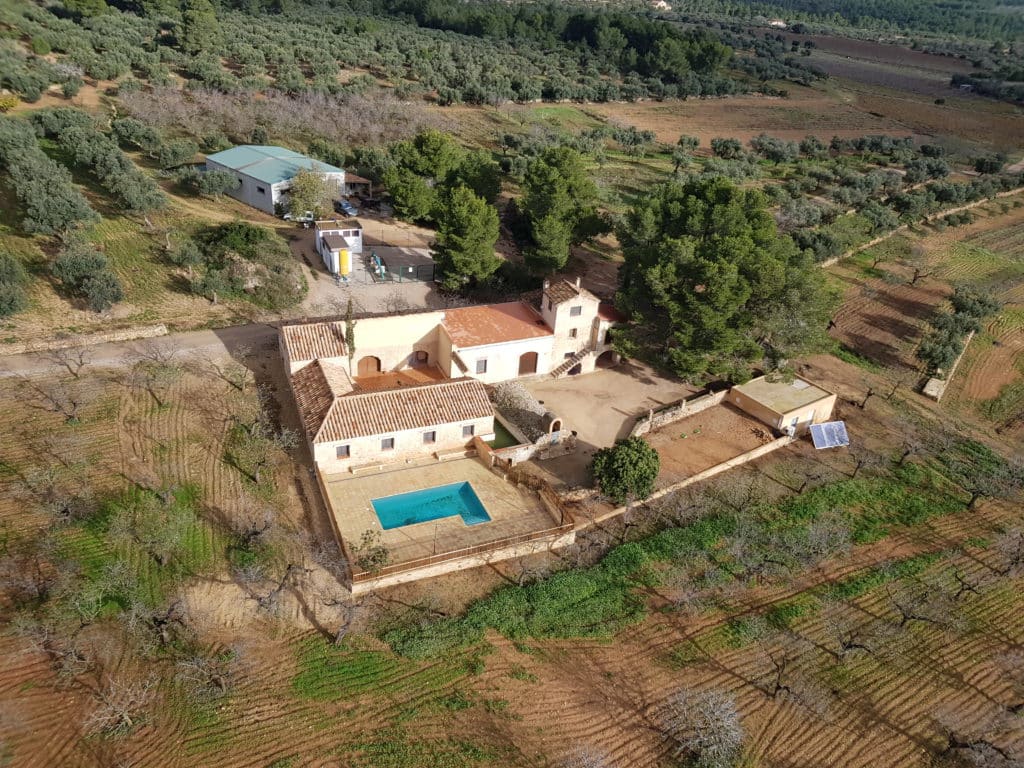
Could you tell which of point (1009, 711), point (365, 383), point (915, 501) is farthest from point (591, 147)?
point (1009, 711)

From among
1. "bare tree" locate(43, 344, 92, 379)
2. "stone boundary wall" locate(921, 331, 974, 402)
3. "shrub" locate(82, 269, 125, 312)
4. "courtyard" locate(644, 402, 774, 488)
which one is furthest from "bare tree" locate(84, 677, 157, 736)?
"stone boundary wall" locate(921, 331, 974, 402)

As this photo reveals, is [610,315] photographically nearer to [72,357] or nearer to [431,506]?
[431,506]

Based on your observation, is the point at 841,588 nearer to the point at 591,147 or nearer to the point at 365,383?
the point at 365,383

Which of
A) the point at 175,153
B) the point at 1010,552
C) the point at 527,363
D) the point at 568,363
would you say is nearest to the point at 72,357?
the point at 527,363

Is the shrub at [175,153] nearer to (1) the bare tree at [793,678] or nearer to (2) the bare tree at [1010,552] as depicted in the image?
(1) the bare tree at [793,678]

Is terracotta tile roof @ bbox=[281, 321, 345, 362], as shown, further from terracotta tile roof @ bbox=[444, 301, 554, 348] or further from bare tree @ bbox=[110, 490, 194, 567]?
bare tree @ bbox=[110, 490, 194, 567]

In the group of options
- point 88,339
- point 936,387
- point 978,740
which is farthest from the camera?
point 936,387
